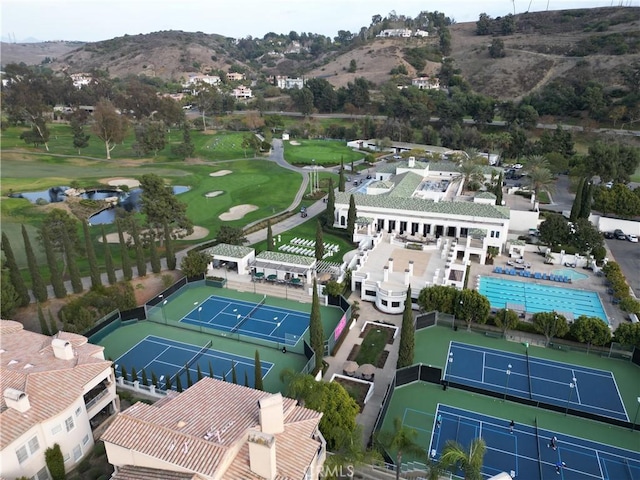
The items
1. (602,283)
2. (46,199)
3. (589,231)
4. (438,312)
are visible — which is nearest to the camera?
(438,312)

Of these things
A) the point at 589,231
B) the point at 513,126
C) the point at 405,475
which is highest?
the point at 513,126

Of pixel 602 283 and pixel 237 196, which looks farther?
pixel 237 196

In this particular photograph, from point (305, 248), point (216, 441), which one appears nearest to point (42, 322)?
point (216, 441)

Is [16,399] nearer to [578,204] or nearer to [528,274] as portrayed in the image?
[528,274]

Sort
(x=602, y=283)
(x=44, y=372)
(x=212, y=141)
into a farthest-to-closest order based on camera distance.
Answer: (x=212, y=141) → (x=602, y=283) → (x=44, y=372)

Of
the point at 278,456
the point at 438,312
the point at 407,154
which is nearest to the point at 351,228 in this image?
the point at 438,312

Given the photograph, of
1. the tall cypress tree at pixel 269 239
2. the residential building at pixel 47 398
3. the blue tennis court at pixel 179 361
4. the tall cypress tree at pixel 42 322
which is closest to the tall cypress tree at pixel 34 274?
the tall cypress tree at pixel 42 322

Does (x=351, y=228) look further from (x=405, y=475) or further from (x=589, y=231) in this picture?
(x=405, y=475)

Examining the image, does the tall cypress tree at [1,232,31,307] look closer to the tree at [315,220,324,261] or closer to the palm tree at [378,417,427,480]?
the tree at [315,220,324,261]

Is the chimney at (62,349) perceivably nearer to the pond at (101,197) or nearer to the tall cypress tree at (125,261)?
the tall cypress tree at (125,261)
